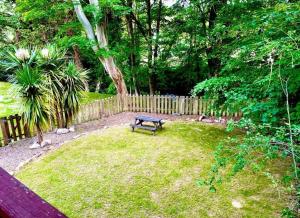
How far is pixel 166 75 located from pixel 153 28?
2.46 meters

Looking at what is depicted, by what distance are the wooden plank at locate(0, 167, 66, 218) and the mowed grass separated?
3610 millimetres

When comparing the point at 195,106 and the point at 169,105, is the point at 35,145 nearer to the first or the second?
the point at 169,105

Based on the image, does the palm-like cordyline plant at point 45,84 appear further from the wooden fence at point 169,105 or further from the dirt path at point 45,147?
the wooden fence at point 169,105

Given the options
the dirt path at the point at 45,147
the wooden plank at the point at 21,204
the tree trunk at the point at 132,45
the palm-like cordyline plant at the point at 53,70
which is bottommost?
the dirt path at the point at 45,147

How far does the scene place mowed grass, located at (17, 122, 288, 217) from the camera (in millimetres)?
4035

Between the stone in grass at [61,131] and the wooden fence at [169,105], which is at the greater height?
the wooden fence at [169,105]

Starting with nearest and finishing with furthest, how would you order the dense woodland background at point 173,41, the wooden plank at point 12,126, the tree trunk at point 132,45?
1. the dense woodland background at point 173,41
2. the wooden plank at point 12,126
3. the tree trunk at point 132,45

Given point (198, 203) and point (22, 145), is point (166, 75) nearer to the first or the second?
point (22, 145)

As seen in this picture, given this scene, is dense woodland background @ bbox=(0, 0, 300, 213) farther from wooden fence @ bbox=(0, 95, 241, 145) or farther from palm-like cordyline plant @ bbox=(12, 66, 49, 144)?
palm-like cordyline plant @ bbox=(12, 66, 49, 144)

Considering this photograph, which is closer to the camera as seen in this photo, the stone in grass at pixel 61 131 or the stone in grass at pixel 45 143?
the stone in grass at pixel 45 143

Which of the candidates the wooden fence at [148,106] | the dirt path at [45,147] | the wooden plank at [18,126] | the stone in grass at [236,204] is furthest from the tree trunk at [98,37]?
the stone in grass at [236,204]

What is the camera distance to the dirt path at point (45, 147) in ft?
18.7

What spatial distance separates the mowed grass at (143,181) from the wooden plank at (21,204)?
11.8 feet

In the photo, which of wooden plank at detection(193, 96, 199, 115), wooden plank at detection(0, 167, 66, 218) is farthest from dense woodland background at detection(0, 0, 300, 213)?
wooden plank at detection(0, 167, 66, 218)
